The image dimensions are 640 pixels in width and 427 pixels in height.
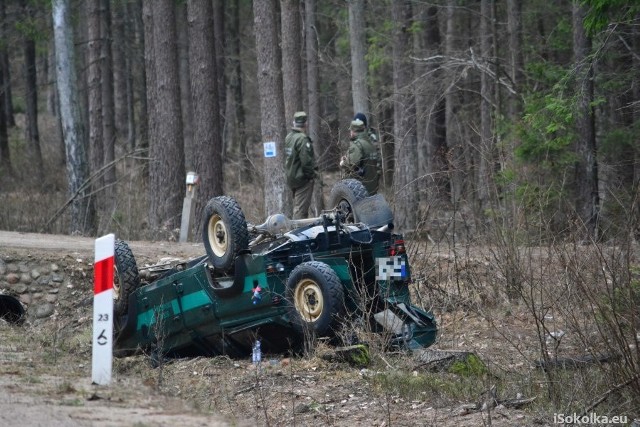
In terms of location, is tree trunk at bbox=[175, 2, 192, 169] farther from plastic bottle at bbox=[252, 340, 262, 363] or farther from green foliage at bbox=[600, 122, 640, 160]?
plastic bottle at bbox=[252, 340, 262, 363]

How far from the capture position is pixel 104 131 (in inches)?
1361

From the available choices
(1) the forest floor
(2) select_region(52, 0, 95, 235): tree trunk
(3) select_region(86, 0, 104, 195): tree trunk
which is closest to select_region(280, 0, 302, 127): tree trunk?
(2) select_region(52, 0, 95, 235): tree trunk

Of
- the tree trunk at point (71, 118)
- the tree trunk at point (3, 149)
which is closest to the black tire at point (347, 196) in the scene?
the tree trunk at point (71, 118)

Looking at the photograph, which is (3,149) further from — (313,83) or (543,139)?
(543,139)

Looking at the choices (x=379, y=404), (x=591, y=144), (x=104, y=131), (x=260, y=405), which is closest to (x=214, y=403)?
(x=260, y=405)

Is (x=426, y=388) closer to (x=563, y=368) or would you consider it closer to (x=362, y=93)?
(x=563, y=368)

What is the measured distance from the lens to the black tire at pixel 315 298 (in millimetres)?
11258

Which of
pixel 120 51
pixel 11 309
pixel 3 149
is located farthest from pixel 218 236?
pixel 3 149

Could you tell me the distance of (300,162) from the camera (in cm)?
1842

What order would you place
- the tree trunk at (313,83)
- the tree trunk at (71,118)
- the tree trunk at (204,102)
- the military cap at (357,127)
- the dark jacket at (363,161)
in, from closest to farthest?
the dark jacket at (363,161) → the military cap at (357,127) → the tree trunk at (204,102) → the tree trunk at (71,118) → the tree trunk at (313,83)

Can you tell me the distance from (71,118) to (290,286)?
14439 mm

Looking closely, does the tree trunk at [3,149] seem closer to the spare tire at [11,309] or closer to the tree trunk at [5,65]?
the tree trunk at [5,65]

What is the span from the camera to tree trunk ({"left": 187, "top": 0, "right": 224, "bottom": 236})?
23.6 meters

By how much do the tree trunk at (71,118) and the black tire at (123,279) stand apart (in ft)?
33.8
